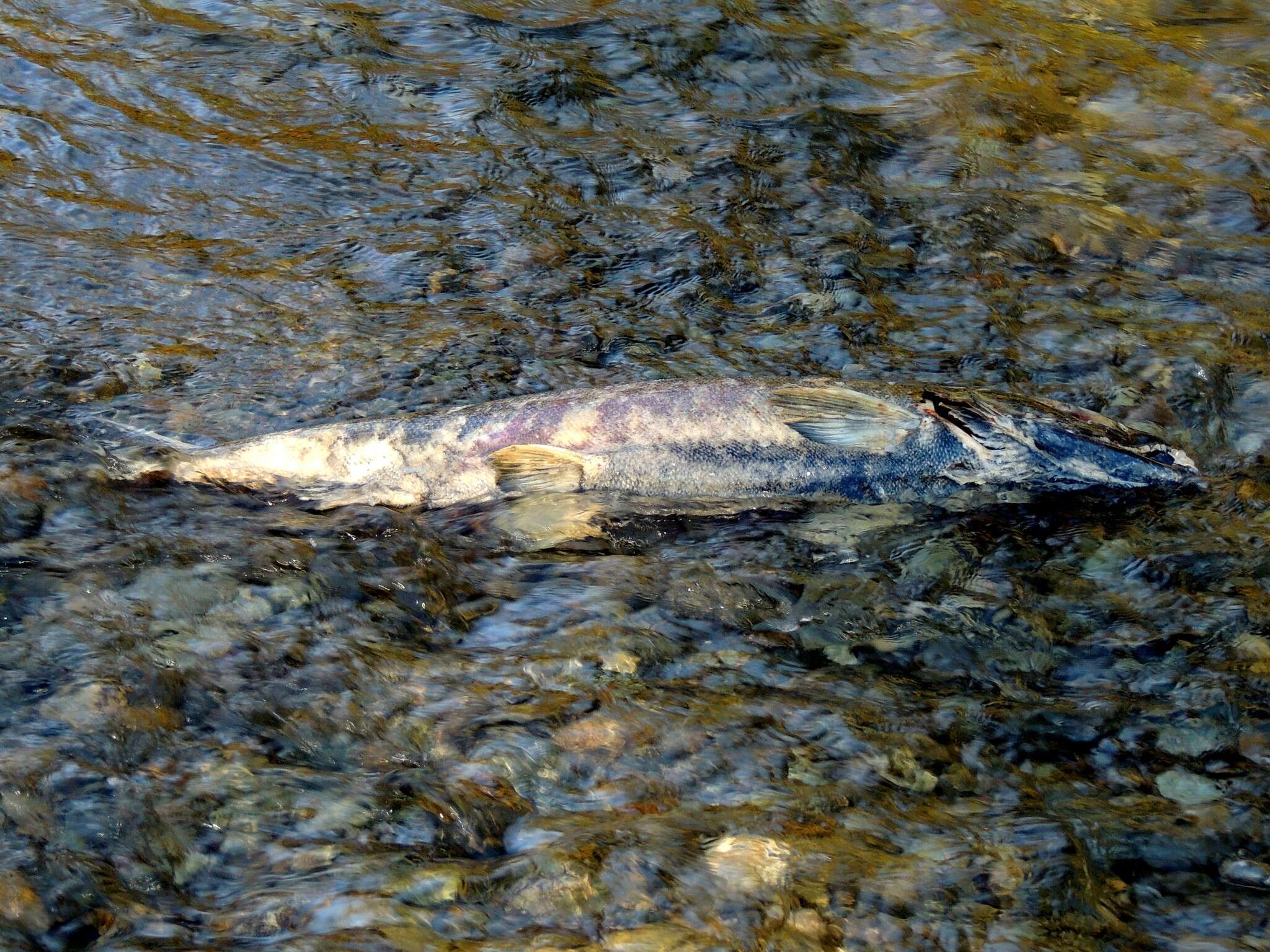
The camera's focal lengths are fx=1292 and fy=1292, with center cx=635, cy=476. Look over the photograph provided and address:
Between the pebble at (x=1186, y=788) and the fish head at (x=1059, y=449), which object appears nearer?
the pebble at (x=1186, y=788)

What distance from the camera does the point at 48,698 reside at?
11.5ft

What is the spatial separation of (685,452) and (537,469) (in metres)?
0.54

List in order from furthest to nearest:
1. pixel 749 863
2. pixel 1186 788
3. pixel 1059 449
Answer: pixel 1059 449
pixel 1186 788
pixel 749 863

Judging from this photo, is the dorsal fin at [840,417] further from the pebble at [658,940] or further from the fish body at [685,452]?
the pebble at [658,940]

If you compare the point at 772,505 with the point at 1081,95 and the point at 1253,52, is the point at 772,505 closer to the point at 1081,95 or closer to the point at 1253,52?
the point at 1081,95

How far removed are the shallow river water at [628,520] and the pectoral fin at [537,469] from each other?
17cm

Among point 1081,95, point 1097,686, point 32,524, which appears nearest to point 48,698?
point 32,524

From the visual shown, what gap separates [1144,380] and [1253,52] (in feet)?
11.7

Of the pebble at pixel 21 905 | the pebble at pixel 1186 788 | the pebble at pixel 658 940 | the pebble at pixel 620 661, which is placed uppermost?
the pebble at pixel 1186 788

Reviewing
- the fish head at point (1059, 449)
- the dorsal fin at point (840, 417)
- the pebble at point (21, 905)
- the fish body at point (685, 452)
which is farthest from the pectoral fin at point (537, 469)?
the pebble at point (21, 905)

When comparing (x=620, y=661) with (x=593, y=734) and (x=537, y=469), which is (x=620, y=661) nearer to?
(x=593, y=734)

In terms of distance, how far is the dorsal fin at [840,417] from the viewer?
4.66m

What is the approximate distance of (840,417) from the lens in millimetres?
4660

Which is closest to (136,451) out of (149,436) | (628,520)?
(149,436)
